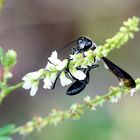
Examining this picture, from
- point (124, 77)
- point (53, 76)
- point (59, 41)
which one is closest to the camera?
point (53, 76)

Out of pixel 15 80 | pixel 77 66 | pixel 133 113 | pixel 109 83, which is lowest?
pixel 77 66

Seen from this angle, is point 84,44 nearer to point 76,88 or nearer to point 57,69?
point 76,88

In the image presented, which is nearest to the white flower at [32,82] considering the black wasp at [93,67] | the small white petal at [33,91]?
the small white petal at [33,91]

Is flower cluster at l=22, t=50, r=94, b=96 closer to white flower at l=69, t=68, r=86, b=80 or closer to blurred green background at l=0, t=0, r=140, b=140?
white flower at l=69, t=68, r=86, b=80

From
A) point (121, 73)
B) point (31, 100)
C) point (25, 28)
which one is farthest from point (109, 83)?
point (121, 73)

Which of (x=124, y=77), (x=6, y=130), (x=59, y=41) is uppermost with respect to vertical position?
(x=59, y=41)

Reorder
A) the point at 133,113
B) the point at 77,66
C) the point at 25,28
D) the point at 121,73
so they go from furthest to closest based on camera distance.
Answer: the point at 25,28
the point at 133,113
the point at 121,73
the point at 77,66

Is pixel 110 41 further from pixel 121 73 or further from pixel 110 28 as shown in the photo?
pixel 110 28

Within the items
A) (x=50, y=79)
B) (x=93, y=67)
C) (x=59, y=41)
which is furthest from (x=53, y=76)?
(x=59, y=41)

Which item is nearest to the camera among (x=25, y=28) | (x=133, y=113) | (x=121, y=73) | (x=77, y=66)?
(x=77, y=66)
